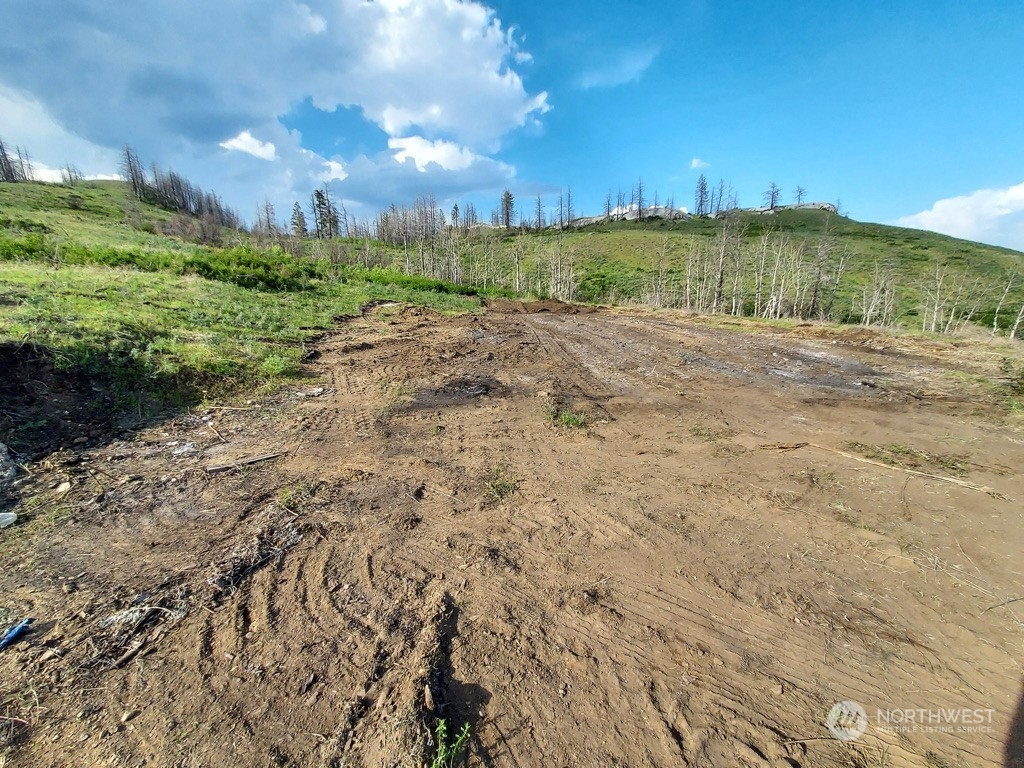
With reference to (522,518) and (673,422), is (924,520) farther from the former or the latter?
(522,518)

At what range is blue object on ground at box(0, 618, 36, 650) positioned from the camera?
2.44 m

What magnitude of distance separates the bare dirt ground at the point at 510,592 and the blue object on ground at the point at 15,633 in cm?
7

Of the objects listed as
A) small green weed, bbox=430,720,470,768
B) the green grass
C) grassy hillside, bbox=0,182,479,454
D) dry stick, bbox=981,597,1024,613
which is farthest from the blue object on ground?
the green grass

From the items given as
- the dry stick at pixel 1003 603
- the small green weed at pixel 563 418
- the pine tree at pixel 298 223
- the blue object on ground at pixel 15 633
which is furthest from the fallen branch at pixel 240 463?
the pine tree at pixel 298 223

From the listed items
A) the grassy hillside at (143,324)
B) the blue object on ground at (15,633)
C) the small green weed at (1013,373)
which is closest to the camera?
the blue object on ground at (15,633)

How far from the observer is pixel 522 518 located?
161 inches

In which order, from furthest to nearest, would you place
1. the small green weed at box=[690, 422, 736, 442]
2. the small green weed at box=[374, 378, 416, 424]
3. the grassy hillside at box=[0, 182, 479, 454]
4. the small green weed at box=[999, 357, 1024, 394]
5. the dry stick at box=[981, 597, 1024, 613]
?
the small green weed at box=[999, 357, 1024, 394] → the small green weed at box=[374, 378, 416, 424] → the small green weed at box=[690, 422, 736, 442] → the grassy hillside at box=[0, 182, 479, 454] → the dry stick at box=[981, 597, 1024, 613]

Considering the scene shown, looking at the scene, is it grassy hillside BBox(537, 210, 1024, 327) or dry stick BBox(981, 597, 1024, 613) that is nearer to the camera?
dry stick BBox(981, 597, 1024, 613)

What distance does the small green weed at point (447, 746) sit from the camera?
6.68 ft

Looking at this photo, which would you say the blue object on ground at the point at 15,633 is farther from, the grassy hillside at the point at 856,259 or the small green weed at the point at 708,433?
the grassy hillside at the point at 856,259

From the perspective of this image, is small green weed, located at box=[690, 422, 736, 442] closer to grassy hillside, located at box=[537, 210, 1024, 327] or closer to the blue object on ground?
the blue object on ground

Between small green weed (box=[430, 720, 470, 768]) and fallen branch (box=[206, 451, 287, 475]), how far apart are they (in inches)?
152

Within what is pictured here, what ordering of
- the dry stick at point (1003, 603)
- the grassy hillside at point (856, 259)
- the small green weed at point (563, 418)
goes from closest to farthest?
the dry stick at point (1003, 603), the small green weed at point (563, 418), the grassy hillside at point (856, 259)

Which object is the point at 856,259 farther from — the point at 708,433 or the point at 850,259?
the point at 708,433
